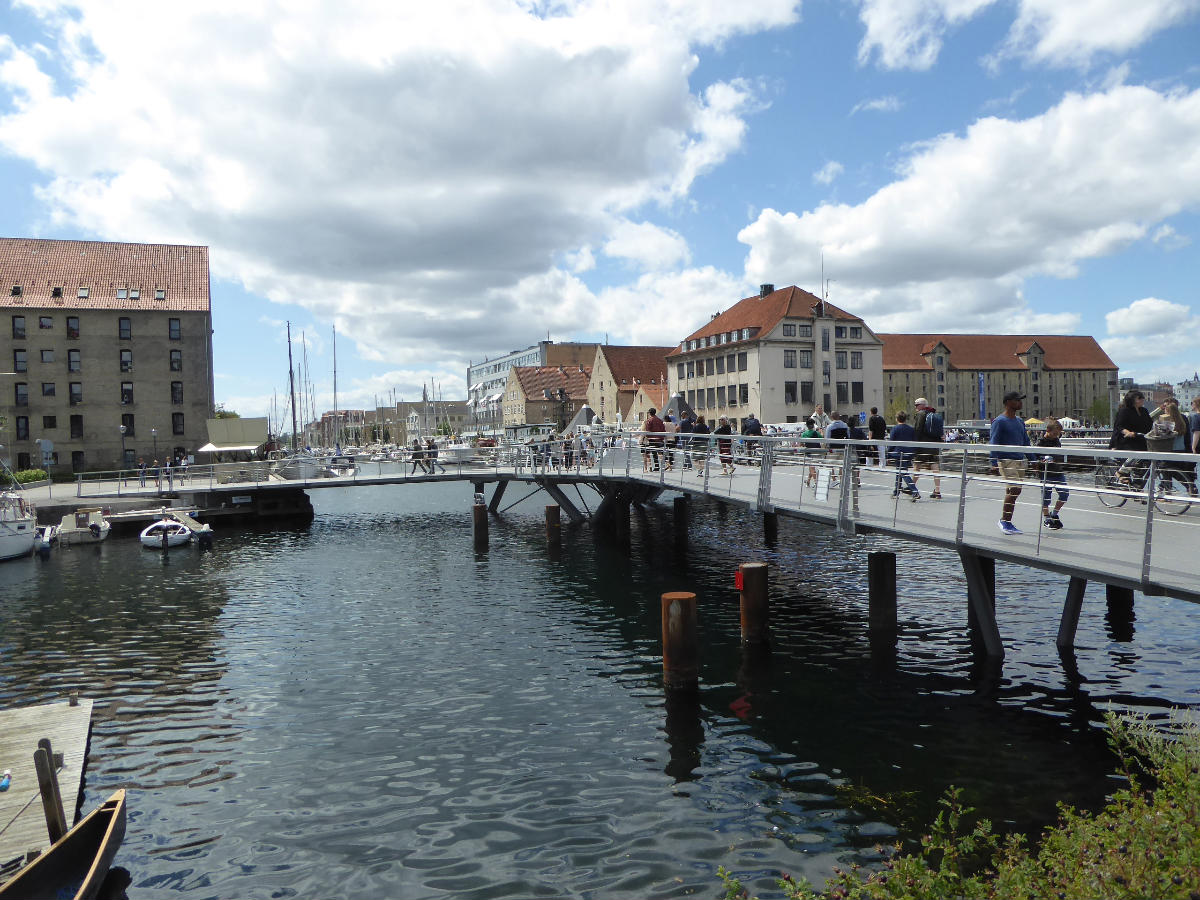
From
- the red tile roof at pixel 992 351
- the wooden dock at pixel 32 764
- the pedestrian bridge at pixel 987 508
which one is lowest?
the wooden dock at pixel 32 764

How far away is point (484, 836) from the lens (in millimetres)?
8711

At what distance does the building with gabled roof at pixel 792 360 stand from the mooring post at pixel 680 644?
7156 centimetres

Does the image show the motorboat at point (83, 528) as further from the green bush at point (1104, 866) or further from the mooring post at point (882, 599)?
the green bush at point (1104, 866)

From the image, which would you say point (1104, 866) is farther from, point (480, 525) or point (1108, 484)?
point (480, 525)

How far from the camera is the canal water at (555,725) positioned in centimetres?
839

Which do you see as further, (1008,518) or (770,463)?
(770,463)

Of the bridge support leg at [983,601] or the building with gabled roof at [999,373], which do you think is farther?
the building with gabled roof at [999,373]

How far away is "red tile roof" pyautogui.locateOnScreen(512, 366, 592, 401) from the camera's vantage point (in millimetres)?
135125

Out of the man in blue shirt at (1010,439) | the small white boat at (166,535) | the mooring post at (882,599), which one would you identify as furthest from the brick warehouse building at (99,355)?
the man in blue shirt at (1010,439)

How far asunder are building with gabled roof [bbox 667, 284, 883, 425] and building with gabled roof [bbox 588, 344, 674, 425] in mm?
24489

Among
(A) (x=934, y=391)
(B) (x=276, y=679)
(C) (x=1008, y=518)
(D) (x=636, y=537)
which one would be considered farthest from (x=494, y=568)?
(A) (x=934, y=391)

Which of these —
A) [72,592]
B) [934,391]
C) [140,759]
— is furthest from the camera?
[934,391]

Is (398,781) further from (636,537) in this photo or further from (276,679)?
(636,537)

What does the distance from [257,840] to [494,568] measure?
18199mm
